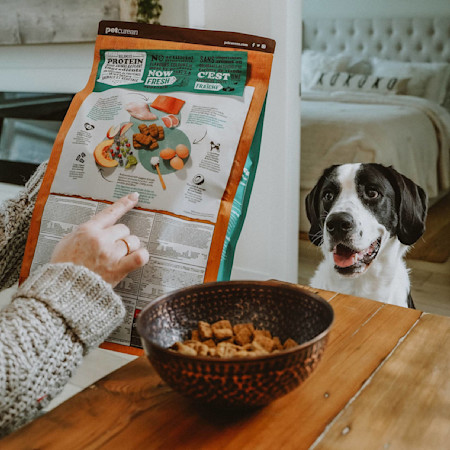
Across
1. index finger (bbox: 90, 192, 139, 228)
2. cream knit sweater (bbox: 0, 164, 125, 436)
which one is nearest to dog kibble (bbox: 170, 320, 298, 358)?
cream knit sweater (bbox: 0, 164, 125, 436)

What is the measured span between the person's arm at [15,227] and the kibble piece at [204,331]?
19.8 inches

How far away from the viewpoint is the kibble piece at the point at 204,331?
61 centimetres

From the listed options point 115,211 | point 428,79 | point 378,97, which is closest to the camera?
point 115,211

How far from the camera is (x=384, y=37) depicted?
4.05 meters

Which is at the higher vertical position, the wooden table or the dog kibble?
the dog kibble

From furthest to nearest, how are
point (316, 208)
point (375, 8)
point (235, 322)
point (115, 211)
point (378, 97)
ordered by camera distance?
point (375, 8) < point (378, 97) < point (316, 208) < point (115, 211) < point (235, 322)

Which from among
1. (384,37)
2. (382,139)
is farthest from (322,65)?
(382,139)

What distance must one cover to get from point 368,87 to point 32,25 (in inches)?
84.4

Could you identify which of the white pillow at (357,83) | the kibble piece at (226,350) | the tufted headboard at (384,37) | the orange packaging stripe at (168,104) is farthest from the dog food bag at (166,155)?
the tufted headboard at (384,37)

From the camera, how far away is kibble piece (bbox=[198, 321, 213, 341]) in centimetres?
61

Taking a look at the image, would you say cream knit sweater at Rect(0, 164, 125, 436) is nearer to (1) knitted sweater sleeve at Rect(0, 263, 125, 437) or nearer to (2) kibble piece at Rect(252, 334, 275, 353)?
(1) knitted sweater sleeve at Rect(0, 263, 125, 437)

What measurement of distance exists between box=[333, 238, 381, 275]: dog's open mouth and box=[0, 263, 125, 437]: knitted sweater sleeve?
498 millimetres

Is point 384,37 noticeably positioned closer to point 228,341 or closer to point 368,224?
point 368,224

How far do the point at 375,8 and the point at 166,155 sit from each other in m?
3.74
